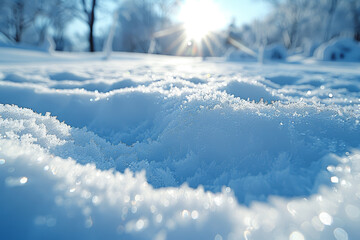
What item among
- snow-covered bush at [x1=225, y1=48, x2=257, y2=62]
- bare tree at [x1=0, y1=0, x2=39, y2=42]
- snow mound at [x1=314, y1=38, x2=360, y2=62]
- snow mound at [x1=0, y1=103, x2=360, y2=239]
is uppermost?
bare tree at [x1=0, y1=0, x2=39, y2=42]

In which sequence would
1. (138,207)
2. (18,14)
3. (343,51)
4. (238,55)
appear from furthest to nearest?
(18,14)
(238,55)
(343,51)
(138,207)

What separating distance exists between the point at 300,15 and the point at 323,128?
2256 centimetres

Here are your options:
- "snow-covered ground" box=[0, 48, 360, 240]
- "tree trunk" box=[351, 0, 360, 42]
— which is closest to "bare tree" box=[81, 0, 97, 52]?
"snow-covered ground" box=[0, 48, 360, 240]

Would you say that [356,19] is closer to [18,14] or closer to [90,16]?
[90,16]

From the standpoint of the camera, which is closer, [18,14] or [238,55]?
[238,55]

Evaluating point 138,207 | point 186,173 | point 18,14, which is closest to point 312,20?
point 18,14

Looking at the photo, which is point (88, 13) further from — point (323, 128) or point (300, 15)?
point (300, 15)

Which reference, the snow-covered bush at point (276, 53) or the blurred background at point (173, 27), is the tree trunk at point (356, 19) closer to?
the blurred background at point (173, 27)

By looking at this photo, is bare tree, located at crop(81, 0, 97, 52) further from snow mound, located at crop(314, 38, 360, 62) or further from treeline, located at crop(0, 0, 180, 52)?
snow mound, located at crop(314, 38, 360, 62)

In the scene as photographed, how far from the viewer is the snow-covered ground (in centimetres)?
56

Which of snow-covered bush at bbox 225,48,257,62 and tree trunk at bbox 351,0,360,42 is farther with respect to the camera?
tree trunk at bbox 351,0,360,42

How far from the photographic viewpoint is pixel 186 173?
886 millimetres

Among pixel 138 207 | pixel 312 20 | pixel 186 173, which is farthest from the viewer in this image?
pixel 312 20

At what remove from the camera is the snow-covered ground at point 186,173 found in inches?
22.1
